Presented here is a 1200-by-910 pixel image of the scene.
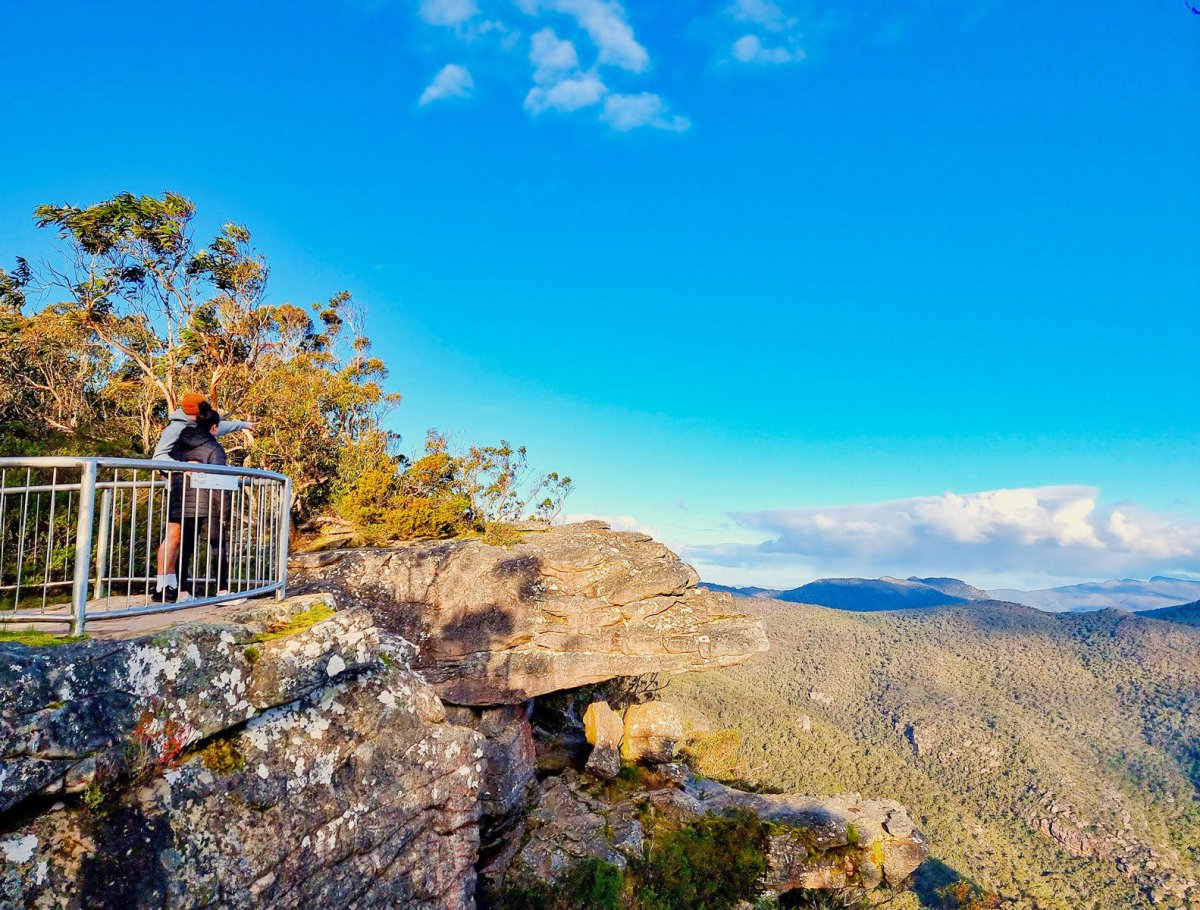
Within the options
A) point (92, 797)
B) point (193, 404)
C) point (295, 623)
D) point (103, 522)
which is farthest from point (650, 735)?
point (103, 522)

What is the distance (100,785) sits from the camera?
17.3 feet

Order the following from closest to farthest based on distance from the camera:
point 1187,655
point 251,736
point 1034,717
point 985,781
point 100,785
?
point 100,785
point 251,736
point 985,781
point 1034,717
point 1187,655

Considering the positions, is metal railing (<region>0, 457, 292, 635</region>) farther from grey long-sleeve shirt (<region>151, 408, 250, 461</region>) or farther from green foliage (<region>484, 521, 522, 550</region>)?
green foliage (<region>484, 521, 522, 550</region>)

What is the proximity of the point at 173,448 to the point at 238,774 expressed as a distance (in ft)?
14.8

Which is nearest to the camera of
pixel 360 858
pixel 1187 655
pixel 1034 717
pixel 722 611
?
pixel 360 858

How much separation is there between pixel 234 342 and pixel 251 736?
20.3 m

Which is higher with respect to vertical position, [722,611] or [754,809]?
[722,611]

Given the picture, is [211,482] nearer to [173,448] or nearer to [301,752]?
[173,448]

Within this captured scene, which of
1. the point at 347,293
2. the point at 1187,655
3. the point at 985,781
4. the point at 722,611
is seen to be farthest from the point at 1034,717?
the point at 347,293

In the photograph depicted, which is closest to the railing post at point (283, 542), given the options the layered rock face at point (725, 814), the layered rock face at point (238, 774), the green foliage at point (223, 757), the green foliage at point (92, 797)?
the layered rock face at point (238, 774)

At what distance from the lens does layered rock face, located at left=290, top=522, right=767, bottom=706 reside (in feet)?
49.8

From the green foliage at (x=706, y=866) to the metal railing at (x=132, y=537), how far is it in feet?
39.7

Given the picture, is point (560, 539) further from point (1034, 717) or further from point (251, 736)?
point (1034, 717)

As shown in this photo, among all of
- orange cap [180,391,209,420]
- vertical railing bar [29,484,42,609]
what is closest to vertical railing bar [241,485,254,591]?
orange cap [180,391,209,420]
